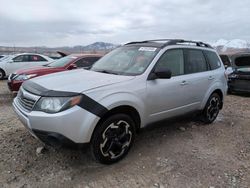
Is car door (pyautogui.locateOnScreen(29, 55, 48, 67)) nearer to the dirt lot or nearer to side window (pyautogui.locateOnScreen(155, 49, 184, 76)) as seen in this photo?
the dirt lot

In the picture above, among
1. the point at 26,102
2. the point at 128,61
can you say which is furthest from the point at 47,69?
the point at 26,102

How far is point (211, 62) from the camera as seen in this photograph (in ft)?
18.4

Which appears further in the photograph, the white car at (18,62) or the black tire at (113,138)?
the white car at (18,62)

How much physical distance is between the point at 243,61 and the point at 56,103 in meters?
7.50

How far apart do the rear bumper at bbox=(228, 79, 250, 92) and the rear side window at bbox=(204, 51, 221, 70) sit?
3240mm

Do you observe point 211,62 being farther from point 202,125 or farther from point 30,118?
point 30,118

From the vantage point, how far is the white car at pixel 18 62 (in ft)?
44.5

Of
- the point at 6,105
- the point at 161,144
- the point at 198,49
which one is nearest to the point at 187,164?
the point at 161,144

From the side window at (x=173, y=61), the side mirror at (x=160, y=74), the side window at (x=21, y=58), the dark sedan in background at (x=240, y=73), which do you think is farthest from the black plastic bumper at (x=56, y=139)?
the side window at (x=21, y=58)

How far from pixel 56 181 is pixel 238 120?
4.41 m

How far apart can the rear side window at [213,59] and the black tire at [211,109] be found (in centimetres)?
61

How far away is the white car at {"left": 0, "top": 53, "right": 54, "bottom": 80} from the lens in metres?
13.6

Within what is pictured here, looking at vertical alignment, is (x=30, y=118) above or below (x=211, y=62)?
below

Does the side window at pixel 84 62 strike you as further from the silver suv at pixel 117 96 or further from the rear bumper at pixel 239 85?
the rear bumper at pixel 239 85
